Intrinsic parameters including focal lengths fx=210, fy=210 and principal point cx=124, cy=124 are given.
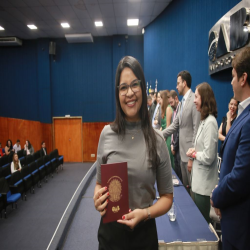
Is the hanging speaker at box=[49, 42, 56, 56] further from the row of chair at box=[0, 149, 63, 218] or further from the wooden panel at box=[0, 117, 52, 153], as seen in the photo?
the row of chair at box=[0, 149, 63, 218]

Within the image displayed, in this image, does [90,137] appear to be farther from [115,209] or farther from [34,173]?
[115,209]

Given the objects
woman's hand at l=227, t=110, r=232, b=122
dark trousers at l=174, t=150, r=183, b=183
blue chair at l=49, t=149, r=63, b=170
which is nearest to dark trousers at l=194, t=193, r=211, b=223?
dark trousers at l=174, t=150, r=183, b=183

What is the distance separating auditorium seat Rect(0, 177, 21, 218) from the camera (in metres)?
4.25

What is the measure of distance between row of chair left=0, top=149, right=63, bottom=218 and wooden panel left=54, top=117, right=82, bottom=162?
5.61 feet

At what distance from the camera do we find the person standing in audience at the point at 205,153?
1951 millimetres

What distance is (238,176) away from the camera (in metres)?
1.09

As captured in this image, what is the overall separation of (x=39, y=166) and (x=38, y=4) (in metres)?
4.69

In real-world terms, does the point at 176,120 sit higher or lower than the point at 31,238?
higher

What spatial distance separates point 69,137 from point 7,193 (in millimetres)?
4863

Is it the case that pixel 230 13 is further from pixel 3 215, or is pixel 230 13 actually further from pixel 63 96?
pixel 63 96

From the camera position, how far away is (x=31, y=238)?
374cm

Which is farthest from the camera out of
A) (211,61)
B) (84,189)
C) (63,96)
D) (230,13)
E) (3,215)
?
(63,96)

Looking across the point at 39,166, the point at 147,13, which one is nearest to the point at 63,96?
the point at 39,166

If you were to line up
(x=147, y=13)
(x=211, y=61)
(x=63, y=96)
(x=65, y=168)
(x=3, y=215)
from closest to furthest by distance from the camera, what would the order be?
(x=211, y=61)
(x=3, y=215)
(x=147, y=13)
(x=65, y=168)
(x=63, y=96)
